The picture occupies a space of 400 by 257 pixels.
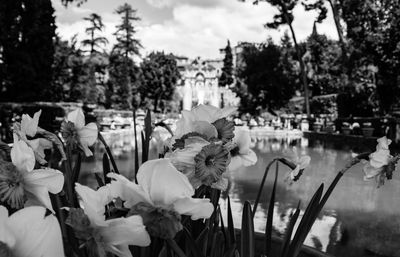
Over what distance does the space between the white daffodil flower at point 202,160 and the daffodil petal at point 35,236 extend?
0.35 meters

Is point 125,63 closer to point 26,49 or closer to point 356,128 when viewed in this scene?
point 26,49

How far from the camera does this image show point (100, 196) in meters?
0.66

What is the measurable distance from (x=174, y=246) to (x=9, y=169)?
0.31 metres

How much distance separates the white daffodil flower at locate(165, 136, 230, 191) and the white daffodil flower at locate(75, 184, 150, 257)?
22 cm

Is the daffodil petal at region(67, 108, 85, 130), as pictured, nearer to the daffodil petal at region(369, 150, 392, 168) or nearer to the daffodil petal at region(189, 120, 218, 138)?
the daffodil petal at region(189, 120, 218, 138)

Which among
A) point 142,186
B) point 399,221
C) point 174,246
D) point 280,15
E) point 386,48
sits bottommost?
point 399,221

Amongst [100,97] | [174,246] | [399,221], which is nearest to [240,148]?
[174,246]

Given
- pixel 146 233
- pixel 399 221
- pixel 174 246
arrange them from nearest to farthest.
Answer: pixel 146 233, pixel 174 246, pixel 399 221

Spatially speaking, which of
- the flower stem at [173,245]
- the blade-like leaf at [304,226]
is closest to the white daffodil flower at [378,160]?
A: the blade-like leaf at [304,226]

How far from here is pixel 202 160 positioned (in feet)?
2.59

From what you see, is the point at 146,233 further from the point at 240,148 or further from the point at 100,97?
the point at 100,97

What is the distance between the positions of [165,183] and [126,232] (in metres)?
0.09

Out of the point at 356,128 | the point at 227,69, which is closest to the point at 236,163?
the point at 356,128

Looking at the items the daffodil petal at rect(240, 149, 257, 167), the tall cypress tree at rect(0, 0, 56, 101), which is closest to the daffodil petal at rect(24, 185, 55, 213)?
the daffodil petal at rect(240, 149, 257, 167)
